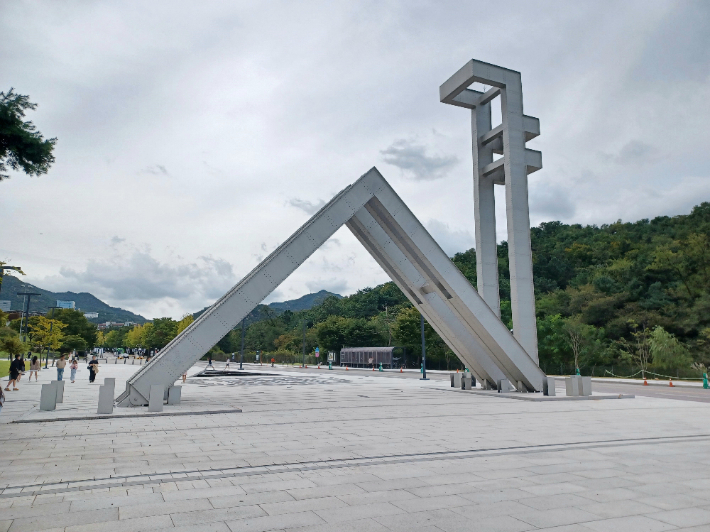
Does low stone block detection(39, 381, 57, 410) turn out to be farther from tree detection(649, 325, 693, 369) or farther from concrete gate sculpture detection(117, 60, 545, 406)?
tree detection(649, 325, 693, 369)

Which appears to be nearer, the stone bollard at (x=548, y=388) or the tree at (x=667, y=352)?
the stone bollard at (x=548, y=388)

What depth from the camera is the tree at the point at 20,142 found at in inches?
378

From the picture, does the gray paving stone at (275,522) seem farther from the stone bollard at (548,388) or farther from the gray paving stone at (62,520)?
the stone bollard at (548,388)

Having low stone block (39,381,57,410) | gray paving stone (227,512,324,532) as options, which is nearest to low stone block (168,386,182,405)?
low stone block (39,381,57,410)

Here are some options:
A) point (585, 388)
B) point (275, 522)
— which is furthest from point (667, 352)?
Result: point (275, 522)

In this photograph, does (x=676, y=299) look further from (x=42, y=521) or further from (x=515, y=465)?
(x=42, y=521)

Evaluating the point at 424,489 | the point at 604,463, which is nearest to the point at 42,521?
the point at 424,489

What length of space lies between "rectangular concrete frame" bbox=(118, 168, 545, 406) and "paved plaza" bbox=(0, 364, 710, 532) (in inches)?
78.1

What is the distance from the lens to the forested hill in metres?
50.3

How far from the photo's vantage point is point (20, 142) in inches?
389

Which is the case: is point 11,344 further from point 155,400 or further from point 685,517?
point 685,517

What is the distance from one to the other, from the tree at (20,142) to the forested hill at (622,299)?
161 ft

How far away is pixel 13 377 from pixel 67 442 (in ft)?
48.5

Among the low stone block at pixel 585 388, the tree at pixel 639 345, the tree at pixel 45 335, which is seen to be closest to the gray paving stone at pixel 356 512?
the low stone block at pixel 585 388
